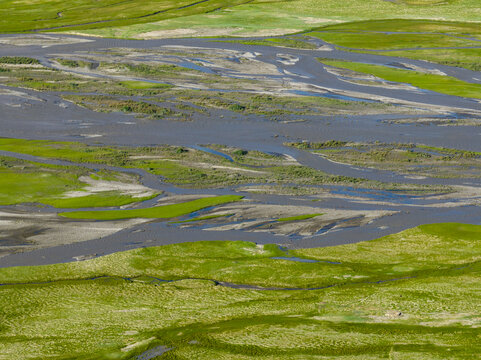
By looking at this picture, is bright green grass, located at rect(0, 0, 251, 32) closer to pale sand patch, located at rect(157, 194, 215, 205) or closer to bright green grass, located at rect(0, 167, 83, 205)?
bright green grass, located at rect(0, 167, 83, 205)

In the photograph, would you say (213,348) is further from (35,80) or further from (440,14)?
(440,14)

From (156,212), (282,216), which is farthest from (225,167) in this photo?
(282,216)

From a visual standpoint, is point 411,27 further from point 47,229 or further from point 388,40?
point 47,229

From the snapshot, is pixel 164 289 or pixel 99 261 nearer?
pixel 164 289

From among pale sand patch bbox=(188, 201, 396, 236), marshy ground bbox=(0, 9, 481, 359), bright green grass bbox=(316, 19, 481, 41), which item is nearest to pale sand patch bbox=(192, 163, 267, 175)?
marshy ground bbox=(0, 9, 481, 359)

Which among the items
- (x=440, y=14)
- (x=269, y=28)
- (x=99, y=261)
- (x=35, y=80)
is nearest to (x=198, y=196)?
(x=99, y=261)

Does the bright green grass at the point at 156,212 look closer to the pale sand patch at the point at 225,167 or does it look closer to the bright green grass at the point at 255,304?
→ the bright green grass at the point at 255,304
